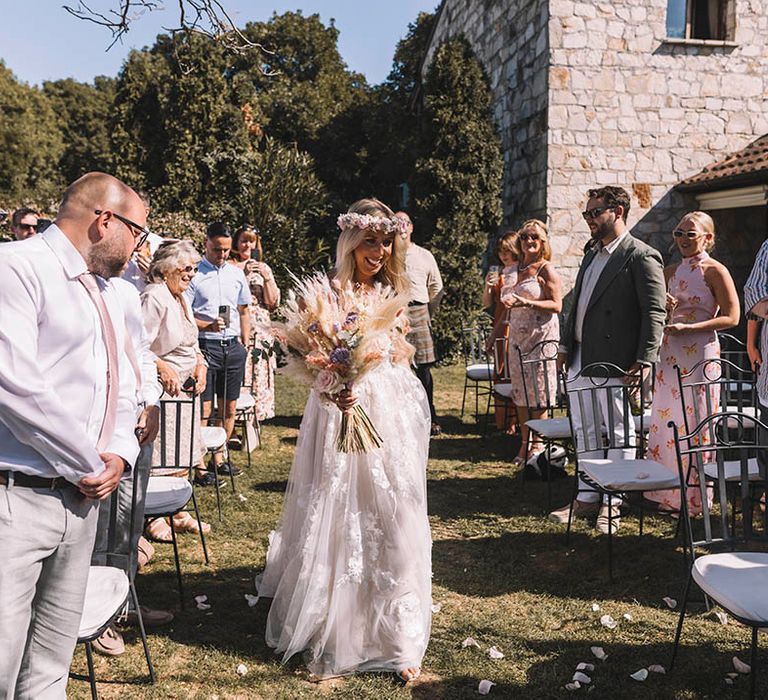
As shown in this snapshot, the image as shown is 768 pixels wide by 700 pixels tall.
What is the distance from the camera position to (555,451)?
702 centimetres

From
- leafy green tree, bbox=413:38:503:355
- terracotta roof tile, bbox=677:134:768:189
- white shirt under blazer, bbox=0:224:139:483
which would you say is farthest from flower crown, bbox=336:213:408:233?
leafy green tree, bbox=413:38:503:355

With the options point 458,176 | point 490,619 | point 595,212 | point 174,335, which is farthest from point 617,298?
point 458,176

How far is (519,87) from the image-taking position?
1321 centimetres

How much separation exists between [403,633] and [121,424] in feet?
5.83

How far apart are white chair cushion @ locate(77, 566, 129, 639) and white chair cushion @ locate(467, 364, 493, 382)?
6.40m

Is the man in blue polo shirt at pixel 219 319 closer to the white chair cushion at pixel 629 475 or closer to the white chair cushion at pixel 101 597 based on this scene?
the white chair cushion at pixel 629 475

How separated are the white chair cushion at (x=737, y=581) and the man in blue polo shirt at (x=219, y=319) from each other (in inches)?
176

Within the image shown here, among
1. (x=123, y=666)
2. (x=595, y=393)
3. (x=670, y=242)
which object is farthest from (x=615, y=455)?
(x=670, y=242)

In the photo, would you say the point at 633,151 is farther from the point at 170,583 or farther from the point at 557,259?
the point at 170,583

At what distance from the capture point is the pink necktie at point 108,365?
2377mm

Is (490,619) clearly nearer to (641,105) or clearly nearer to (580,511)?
(580,511)

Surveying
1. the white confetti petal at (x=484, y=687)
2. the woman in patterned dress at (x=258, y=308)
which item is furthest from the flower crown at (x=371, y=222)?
the woman in patterned dress at (x=258, y=308)

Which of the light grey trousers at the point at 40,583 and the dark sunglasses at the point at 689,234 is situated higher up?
the dark sunglasses at the point at 689,234

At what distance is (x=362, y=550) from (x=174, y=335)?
2.48 m
